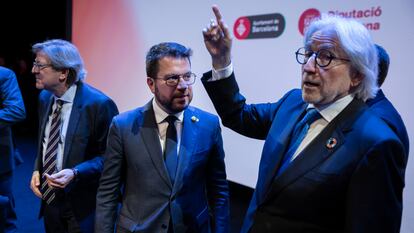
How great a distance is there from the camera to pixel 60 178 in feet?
6.89

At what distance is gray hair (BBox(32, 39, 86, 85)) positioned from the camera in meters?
2.39

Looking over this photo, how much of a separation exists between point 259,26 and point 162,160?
2173 millimetres

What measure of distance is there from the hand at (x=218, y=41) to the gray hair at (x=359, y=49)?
0.33 m

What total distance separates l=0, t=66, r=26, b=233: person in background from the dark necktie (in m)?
1.52

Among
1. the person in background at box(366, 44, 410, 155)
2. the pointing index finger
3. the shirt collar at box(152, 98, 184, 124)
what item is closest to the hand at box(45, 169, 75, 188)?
the shirt collar at box(152, 98, 184, 124)

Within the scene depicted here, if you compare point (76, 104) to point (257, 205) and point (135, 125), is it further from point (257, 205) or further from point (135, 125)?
point (257, 205)

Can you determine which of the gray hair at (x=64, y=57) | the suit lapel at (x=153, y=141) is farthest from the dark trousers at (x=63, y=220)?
the suit lapel at (x=153, y=141)

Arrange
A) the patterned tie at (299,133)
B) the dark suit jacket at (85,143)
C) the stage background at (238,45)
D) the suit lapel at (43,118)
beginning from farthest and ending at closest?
the stage background at (238,45), the suit lapel at (43,118), the dark suit jacket at (85,143), the patterned tie at (299,133)

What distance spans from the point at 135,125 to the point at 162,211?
1.28ft

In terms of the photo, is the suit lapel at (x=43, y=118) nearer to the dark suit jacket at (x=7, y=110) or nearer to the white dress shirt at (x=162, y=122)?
the dark suit jacket at (x=7, y=110)

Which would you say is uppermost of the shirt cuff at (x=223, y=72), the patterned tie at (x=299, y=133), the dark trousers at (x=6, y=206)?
the shirt cuff at (x=223, y=72)

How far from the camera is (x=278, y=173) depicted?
1.34 metres

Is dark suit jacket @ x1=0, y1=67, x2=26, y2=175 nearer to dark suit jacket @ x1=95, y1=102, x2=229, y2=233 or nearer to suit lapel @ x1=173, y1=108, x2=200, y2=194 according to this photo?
dark suit jacket @ x1=95, y1=102, x2=229, y2=233

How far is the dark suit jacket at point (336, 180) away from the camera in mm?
1103
